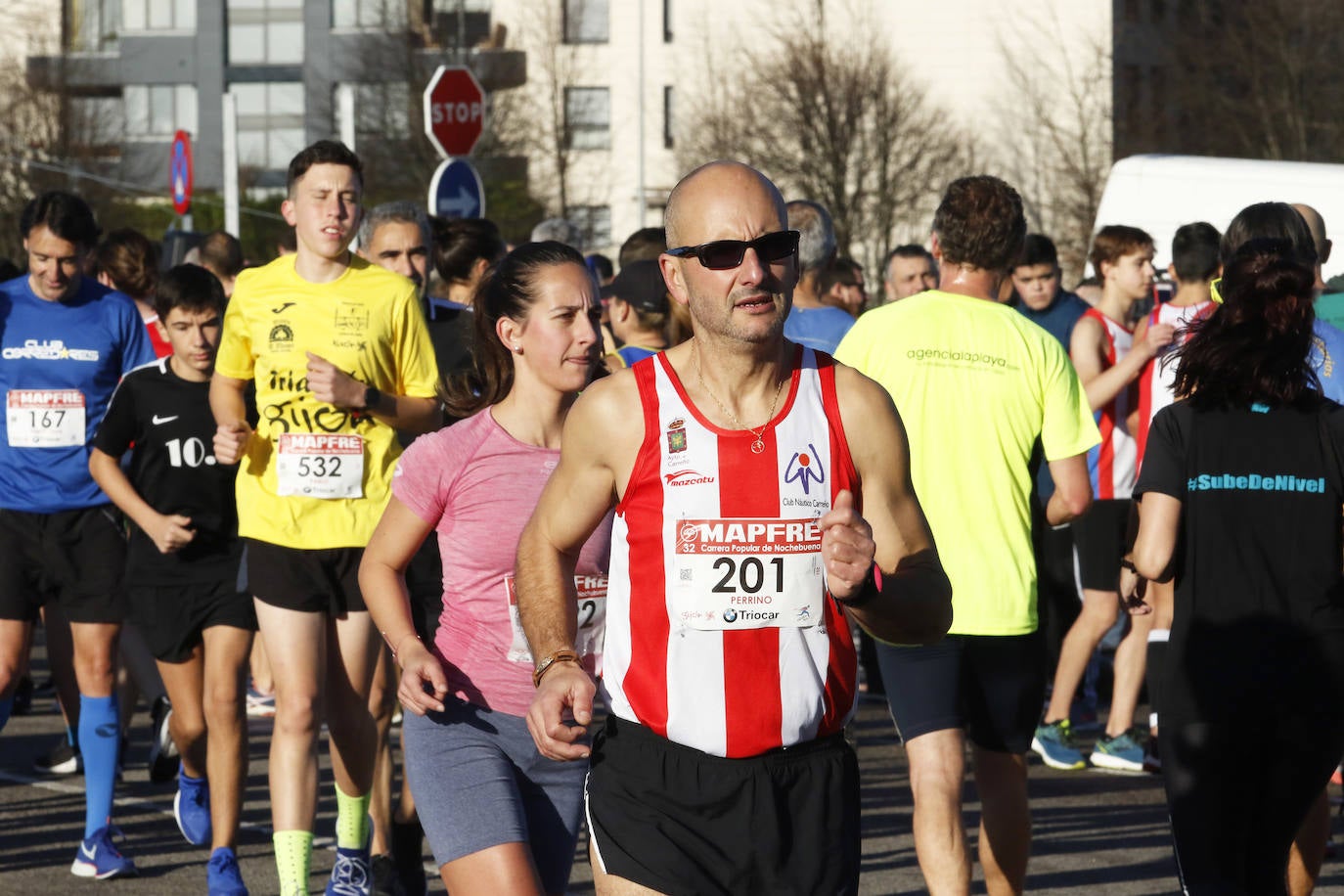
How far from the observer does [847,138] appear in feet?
141

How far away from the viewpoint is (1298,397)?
4938mm

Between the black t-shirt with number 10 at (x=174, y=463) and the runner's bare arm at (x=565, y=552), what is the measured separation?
12.3 feet

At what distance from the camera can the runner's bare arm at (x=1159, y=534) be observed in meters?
5.00

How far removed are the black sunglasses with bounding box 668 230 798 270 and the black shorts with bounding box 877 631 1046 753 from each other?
228 centimetres

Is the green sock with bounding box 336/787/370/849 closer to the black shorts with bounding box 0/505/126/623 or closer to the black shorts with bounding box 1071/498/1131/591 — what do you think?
the black shorts with bounding box 0/505/126/623

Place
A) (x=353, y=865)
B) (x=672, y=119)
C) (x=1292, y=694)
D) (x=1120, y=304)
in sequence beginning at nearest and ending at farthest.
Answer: (x=1292, y=694) → (x=353, y=865) → (x=1120, y=304) → (x=672, y=119)

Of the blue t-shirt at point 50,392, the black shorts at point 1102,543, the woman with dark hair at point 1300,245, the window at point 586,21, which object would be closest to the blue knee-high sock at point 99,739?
the blue t-shirt at point 50,392

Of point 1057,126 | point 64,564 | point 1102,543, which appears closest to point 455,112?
point 1102,543

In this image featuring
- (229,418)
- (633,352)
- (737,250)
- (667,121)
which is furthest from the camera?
(667,121)

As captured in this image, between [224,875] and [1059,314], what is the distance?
6.09 m

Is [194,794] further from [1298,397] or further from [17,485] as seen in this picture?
[1298,397]

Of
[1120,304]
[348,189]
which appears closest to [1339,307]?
[1120,304]

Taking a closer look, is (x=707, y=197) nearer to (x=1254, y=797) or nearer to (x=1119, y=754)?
(x=1254, y=797)

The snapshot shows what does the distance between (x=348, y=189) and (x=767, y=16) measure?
47.6 metres
